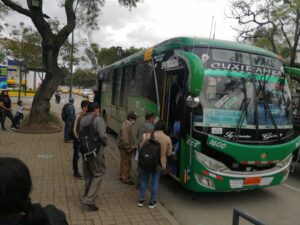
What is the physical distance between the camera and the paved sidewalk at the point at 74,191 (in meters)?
4.76

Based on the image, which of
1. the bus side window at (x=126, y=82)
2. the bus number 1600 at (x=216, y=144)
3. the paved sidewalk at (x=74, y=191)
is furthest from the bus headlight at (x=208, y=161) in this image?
the bus side window at (x=126, y=82)

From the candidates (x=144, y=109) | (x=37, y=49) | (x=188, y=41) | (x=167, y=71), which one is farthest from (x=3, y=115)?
(x=37, y=49)

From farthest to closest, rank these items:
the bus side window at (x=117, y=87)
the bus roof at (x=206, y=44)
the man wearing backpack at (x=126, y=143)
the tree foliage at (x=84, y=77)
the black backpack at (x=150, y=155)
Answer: the tree foliage at (x=84, y=77), the bus side window at (x=117, y=87), the man wearing backpack at (x=126, y=143), the bus roof at (x=206, y=44), the black backpack at (x=150, y=155)

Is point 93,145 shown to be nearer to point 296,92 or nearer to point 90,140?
point 90,140

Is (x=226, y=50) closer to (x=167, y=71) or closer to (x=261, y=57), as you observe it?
(x=261, y=57)

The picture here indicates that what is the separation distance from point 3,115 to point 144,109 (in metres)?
8.18

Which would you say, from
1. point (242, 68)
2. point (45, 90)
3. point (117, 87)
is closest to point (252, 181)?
point (242, 68)

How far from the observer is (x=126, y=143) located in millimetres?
6473

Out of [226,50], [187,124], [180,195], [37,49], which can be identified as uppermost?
[37,49]

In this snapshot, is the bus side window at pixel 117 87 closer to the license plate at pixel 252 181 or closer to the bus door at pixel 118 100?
the bus door at pixel 118 100

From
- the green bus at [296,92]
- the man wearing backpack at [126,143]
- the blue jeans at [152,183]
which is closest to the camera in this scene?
the blue jeans at [152,183]

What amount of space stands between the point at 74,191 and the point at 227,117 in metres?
3.22

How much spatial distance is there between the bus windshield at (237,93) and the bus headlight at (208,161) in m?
0.52

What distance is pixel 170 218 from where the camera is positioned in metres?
4.84
